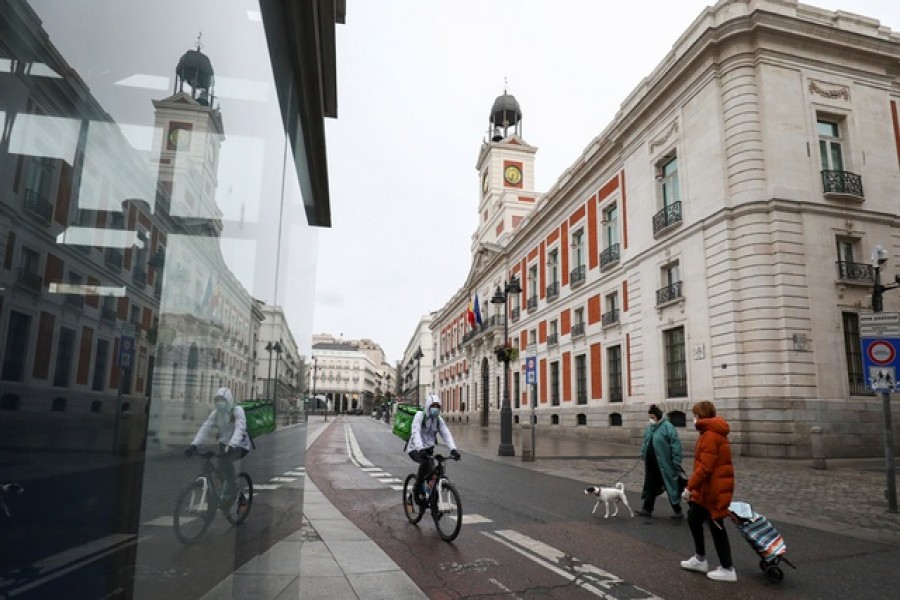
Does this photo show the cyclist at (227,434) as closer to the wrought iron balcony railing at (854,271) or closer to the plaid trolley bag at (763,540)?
the plaid trolley bag at (763,540)

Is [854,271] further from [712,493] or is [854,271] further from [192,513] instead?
[192,513]

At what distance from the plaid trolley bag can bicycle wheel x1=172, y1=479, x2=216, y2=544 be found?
5.85 m

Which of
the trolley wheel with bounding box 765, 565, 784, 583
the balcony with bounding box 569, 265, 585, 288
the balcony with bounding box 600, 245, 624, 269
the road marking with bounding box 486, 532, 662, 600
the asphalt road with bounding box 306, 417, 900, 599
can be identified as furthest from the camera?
the balcony with bounding box 569, 265, 585, 288

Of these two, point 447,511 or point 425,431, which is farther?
point 425,431

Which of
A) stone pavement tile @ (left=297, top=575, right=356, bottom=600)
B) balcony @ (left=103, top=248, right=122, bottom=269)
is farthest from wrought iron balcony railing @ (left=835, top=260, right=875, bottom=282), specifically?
balcony @ (left=103, top=248, right=122, bottom=269)

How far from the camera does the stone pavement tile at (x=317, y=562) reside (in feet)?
18.1

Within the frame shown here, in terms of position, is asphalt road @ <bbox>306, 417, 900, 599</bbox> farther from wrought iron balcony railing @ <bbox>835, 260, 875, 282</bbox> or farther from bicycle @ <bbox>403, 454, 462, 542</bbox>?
wrought iron balcony railing @ <bbox>835, 260, 875, 282</bbox>

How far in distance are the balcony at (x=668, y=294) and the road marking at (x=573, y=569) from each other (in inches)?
654

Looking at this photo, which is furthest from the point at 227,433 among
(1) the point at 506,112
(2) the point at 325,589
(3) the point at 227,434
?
(1) the point at 506,112

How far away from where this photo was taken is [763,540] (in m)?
5.82

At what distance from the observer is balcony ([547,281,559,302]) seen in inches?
1392

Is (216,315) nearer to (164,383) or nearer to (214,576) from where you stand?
(164,383)

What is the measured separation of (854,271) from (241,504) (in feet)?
73.8

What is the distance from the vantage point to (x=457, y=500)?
7.40 meters
